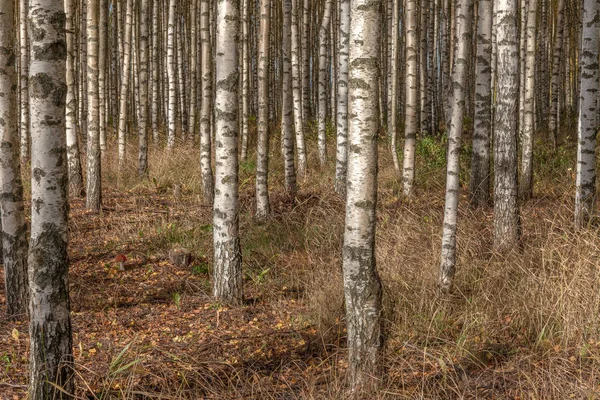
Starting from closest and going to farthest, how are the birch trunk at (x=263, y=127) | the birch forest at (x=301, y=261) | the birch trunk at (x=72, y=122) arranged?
the birch forest at (x=301, y=261) → the birch trunk at (x=263, y=127) → the birch trunk at (x=72, y=122)

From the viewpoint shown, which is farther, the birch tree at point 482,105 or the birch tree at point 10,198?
the birch tree at point 482,105

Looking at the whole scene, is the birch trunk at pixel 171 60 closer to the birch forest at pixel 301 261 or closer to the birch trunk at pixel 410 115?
the birch forest at pixel 301 261

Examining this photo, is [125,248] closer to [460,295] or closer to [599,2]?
[460,295]

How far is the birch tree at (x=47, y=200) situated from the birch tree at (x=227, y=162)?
2.19m

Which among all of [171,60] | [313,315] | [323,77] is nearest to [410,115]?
[323,77]

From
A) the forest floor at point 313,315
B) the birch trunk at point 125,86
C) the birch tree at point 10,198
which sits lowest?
the forest floor at point 313,315

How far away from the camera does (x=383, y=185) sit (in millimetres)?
10852

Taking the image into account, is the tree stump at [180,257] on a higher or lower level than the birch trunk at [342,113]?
lower

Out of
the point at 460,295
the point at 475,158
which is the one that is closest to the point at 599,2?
the point at 475,158

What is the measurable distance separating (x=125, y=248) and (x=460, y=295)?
404 centimetres

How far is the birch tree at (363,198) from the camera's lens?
380 cm

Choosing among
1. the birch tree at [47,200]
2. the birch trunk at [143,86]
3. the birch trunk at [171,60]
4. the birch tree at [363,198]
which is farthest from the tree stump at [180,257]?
the birch trunk at [171,60]

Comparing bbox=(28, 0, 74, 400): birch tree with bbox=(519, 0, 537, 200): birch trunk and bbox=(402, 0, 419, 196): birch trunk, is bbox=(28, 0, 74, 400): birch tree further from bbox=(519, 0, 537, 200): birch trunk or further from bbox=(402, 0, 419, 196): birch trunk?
bbox=(519, 0, 537, 200): birch trunk

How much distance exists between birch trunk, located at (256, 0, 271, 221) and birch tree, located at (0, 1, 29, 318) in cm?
356
